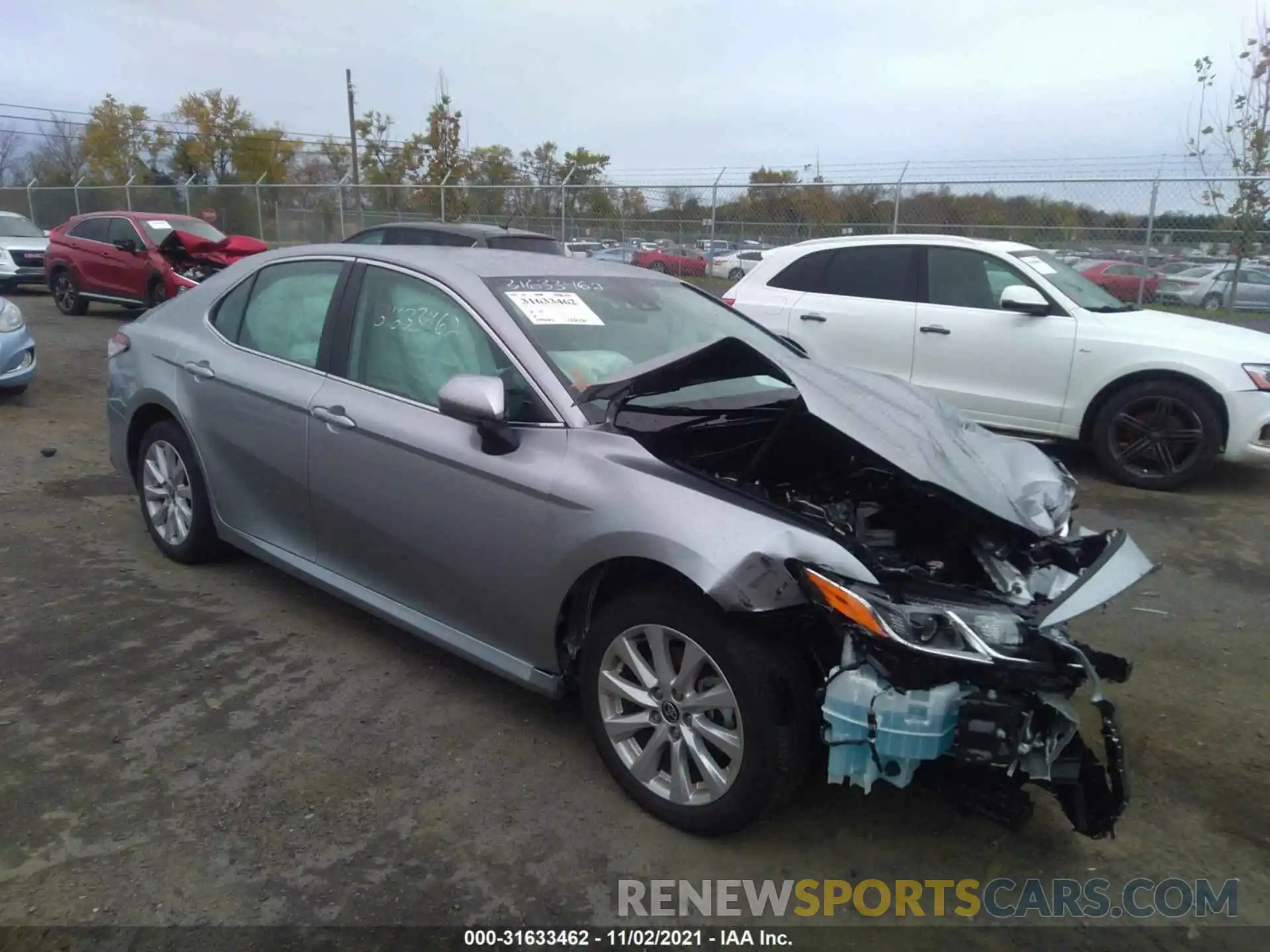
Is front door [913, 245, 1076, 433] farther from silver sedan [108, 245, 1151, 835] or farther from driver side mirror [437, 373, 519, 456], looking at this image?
driver side mirror [437, 373, 519, 456]

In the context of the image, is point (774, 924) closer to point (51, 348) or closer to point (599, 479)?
point (599, 479)

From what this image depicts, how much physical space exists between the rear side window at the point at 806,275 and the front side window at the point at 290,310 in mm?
4775

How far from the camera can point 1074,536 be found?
10.2 ft

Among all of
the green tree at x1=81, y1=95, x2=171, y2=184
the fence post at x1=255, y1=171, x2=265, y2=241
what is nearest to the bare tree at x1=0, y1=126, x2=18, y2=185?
the green tree at x1=81, y1=95, x2=171, y2=184

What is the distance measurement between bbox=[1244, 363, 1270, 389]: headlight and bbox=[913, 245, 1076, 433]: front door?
3.55 feet

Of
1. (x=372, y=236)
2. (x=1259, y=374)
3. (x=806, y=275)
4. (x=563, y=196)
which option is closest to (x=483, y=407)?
(x=806, y=275)

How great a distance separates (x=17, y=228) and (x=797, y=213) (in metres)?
15.3

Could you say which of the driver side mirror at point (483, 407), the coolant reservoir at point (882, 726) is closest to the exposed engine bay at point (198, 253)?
the driver side mirror at point (483, 407)

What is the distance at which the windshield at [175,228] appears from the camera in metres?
13.8

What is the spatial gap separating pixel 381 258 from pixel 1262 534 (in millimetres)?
5268

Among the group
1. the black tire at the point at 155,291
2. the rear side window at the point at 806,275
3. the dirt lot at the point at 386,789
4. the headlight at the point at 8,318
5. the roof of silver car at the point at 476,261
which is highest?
the roof of silver car at the point at 476,261

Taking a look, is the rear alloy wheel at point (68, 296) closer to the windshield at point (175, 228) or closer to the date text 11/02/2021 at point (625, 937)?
the windshield at point (175, 228)

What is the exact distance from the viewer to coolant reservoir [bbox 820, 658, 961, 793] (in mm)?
2412
